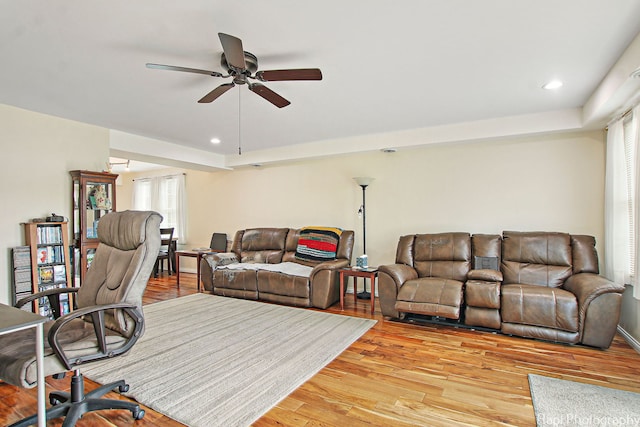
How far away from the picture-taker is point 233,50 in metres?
2.04

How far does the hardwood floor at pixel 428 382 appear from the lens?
1.99 m

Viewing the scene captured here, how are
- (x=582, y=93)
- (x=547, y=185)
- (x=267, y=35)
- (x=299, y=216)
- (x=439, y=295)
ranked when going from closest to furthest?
(x=267, y=35) → (x=582, y=93) → (x=439, y=295) → (x=547, y=185) → (x=299, y=216)

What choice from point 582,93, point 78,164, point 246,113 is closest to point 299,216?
point 246,113

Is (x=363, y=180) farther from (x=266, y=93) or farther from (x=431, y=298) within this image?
(x=266, y=93)

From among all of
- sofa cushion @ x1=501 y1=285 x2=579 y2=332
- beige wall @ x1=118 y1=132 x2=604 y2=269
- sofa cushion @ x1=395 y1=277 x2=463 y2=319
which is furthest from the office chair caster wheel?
beige wall @ x1=118 y1=132 x2=604 y2=269

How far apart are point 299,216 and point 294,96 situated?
286 cm

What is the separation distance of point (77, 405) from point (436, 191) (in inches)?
173

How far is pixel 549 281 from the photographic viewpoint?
11.9 feet

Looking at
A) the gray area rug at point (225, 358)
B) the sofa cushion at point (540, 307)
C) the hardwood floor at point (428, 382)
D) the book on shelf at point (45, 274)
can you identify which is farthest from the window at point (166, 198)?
the sofa cushion at point (540, 307)

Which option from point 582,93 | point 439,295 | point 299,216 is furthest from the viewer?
point 299,216

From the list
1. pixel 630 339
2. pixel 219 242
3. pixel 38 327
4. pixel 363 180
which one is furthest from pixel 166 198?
pixel 630 339

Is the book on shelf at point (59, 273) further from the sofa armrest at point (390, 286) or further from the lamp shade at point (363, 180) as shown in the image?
the lamp shade at point (363, 180)

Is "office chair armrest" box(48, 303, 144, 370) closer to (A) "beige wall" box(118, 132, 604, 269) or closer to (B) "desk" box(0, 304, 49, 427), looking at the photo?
(B) "desk" box(0, 304, 49, 427)

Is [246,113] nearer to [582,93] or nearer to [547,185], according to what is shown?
[582,93]
